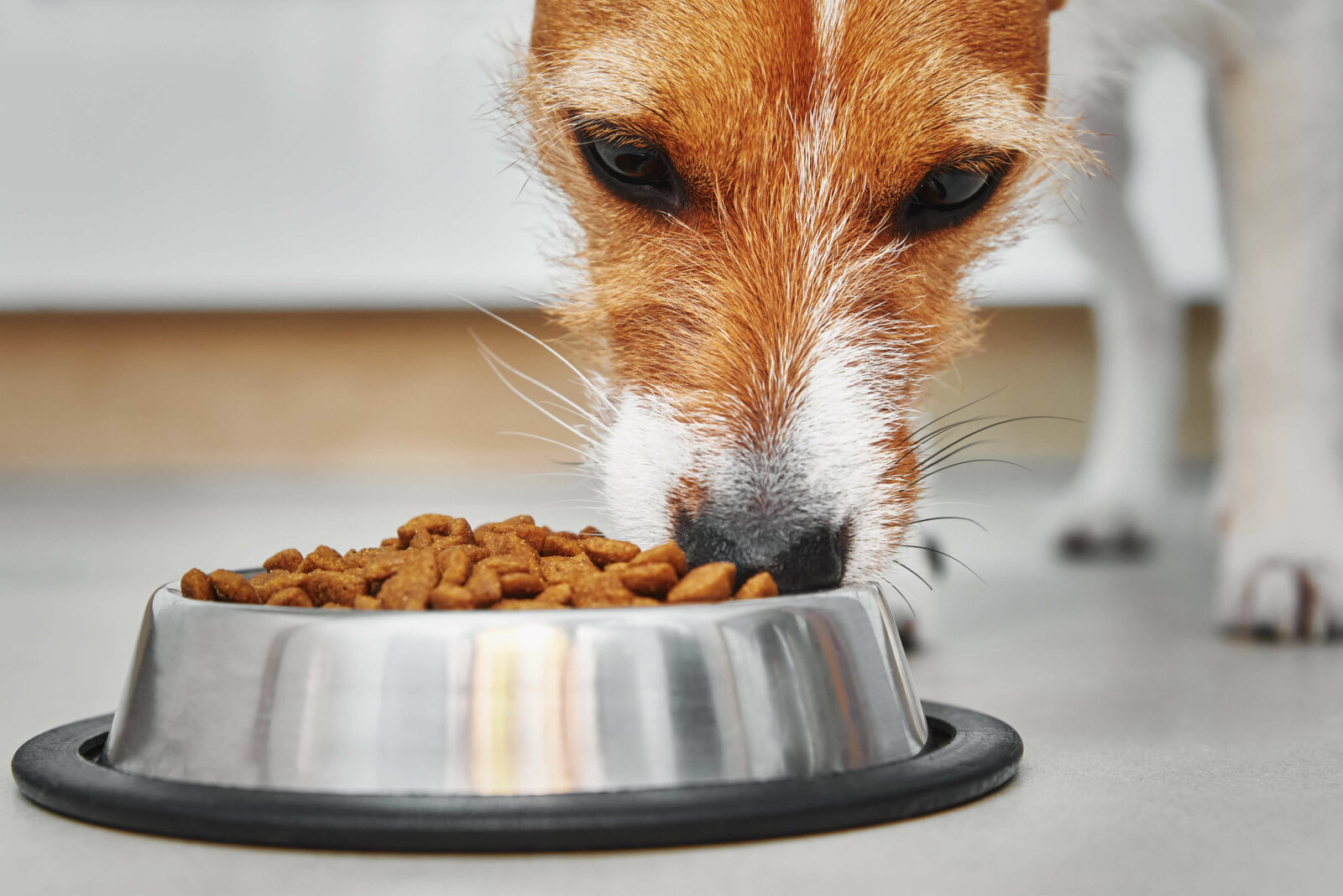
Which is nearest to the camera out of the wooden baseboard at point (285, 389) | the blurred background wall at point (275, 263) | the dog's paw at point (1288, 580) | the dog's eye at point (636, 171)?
the dog's eye at point (636, 171)

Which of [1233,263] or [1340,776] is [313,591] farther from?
[1233,263]

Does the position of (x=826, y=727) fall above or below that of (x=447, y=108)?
below

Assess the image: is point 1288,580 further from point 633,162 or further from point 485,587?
point 485,587

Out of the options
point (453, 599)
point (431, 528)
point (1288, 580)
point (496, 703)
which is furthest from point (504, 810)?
point (1288, 580)

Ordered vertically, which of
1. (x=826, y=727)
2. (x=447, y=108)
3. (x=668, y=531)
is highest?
(x=447, y=108)

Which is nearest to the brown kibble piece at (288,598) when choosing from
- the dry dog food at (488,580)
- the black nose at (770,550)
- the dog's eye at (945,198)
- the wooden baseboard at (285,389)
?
the dry dog food at (488,580)

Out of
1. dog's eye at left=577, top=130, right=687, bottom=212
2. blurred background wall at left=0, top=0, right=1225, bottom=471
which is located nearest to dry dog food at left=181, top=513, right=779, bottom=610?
dog's eye at left=577, top=130, right=687, bottom=212

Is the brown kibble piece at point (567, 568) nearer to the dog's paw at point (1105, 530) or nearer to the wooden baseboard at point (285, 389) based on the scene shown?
the dog's paw at point (1105, 530)

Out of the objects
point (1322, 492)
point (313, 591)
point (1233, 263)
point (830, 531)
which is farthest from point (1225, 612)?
point (313, 591)
